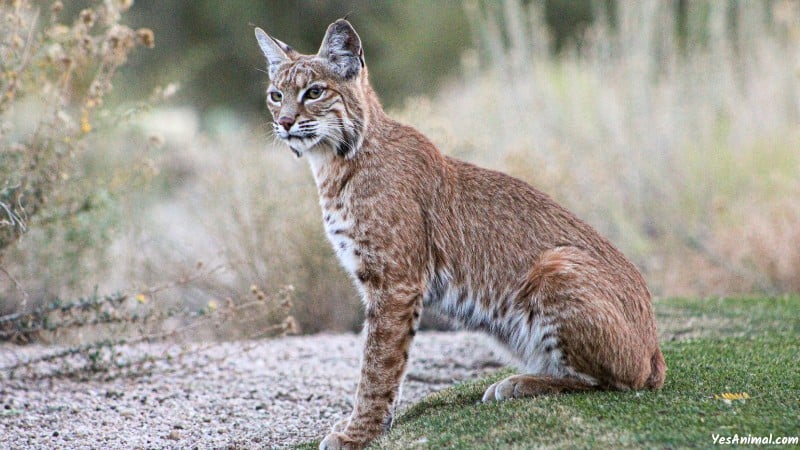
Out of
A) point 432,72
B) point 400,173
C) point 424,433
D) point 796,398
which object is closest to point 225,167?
point 400,173

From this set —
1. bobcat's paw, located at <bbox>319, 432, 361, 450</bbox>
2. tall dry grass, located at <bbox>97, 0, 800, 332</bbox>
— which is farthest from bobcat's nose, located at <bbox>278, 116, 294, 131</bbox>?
tall dry grass, located at <bbox>97, 0, 800, 332</bbox>

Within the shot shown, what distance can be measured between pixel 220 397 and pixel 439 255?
1.68 metres

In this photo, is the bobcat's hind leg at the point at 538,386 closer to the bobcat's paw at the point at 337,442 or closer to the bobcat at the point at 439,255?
the bobcat at the point at 439,255

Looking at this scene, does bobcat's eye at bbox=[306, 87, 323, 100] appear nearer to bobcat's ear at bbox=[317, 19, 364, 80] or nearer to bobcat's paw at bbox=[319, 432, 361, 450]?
bobcat's ear at bbox=[317, 19, 364, 80]

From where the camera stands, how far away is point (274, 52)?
4965 mm

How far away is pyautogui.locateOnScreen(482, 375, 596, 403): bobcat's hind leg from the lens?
440cm

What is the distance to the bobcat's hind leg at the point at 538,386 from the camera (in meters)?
4.40

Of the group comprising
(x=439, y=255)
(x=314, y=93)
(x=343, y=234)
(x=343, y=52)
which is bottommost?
(x=439, y=255)

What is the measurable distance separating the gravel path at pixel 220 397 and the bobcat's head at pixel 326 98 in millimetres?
1328

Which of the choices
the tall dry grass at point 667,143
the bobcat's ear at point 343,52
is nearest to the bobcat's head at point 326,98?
the bobcat's ear at point 343,52

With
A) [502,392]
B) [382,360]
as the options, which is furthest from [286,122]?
[502,392]

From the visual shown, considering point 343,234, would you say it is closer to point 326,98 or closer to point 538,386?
point 326,98

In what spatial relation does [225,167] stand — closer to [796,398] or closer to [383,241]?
[383,241]

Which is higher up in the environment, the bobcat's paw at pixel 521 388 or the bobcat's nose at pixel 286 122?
the bobcat's nose at pixel 286 122
